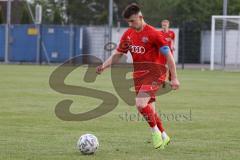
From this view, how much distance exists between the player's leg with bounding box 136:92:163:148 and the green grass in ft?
0.55

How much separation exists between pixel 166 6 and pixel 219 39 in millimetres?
11304

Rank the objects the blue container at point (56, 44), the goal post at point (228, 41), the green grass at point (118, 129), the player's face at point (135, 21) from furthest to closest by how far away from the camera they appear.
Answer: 1. the blue container at point (56, 44)
2. the goal post at point (228, 41)
3. the player's face at point (135, 21)
4. the green grass at point (118, 129)

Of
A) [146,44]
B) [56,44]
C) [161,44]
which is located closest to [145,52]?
[146,44]

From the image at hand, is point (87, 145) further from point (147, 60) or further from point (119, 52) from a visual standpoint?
point (119, 52)

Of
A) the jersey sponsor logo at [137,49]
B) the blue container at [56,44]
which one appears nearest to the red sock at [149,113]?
the jersey sponsor logo at [137,49]

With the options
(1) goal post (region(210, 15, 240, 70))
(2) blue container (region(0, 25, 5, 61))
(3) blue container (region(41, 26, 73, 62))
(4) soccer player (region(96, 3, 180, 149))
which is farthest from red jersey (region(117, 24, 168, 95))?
(2) blue container (region(0, 25, 5, 61))

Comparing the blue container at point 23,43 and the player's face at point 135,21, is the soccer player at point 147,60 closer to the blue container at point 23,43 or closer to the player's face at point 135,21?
the player's face at point 135,21

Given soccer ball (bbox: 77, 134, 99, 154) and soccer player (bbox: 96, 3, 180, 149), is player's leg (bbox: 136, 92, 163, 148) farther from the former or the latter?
soccer ball (bbox: 77, 134, 99, 154)

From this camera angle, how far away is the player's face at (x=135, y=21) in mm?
10234

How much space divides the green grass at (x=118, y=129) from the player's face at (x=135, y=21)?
1.81m

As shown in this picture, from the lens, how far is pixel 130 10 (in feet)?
33.3

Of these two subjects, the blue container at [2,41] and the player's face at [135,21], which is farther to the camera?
the blue container at [2,41]

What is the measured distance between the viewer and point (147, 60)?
10695 mm

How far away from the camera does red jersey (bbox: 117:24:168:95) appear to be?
10.5 m
